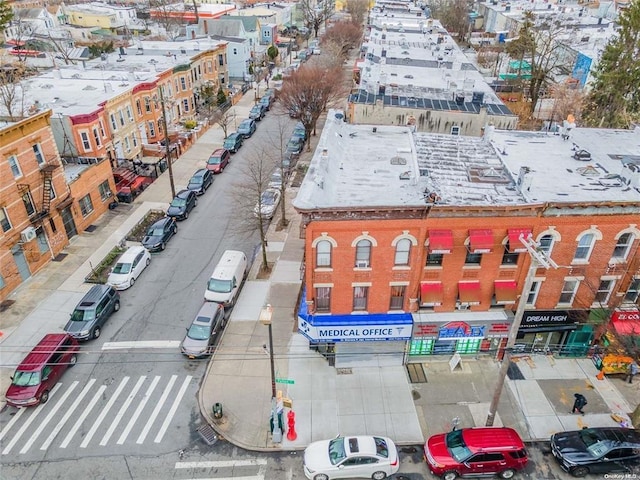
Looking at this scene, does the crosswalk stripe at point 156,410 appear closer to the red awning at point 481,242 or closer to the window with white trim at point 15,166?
the red awning at point 481,242

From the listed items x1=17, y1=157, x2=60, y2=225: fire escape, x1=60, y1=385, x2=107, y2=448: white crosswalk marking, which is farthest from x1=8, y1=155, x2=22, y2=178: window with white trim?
x1=60, y1=385, x2=107, y2=448: white crosswalk marking

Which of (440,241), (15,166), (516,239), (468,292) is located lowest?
(468,292)

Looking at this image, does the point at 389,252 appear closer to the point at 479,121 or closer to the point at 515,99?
the point at 479,121

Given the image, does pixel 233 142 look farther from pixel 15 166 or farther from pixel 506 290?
pixel 506 290

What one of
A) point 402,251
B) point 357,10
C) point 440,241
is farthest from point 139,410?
point 357,10

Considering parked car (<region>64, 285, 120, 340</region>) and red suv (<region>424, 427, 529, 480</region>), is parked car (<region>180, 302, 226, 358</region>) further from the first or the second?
red suv (<region>424, 427, 529, 480</region>)
